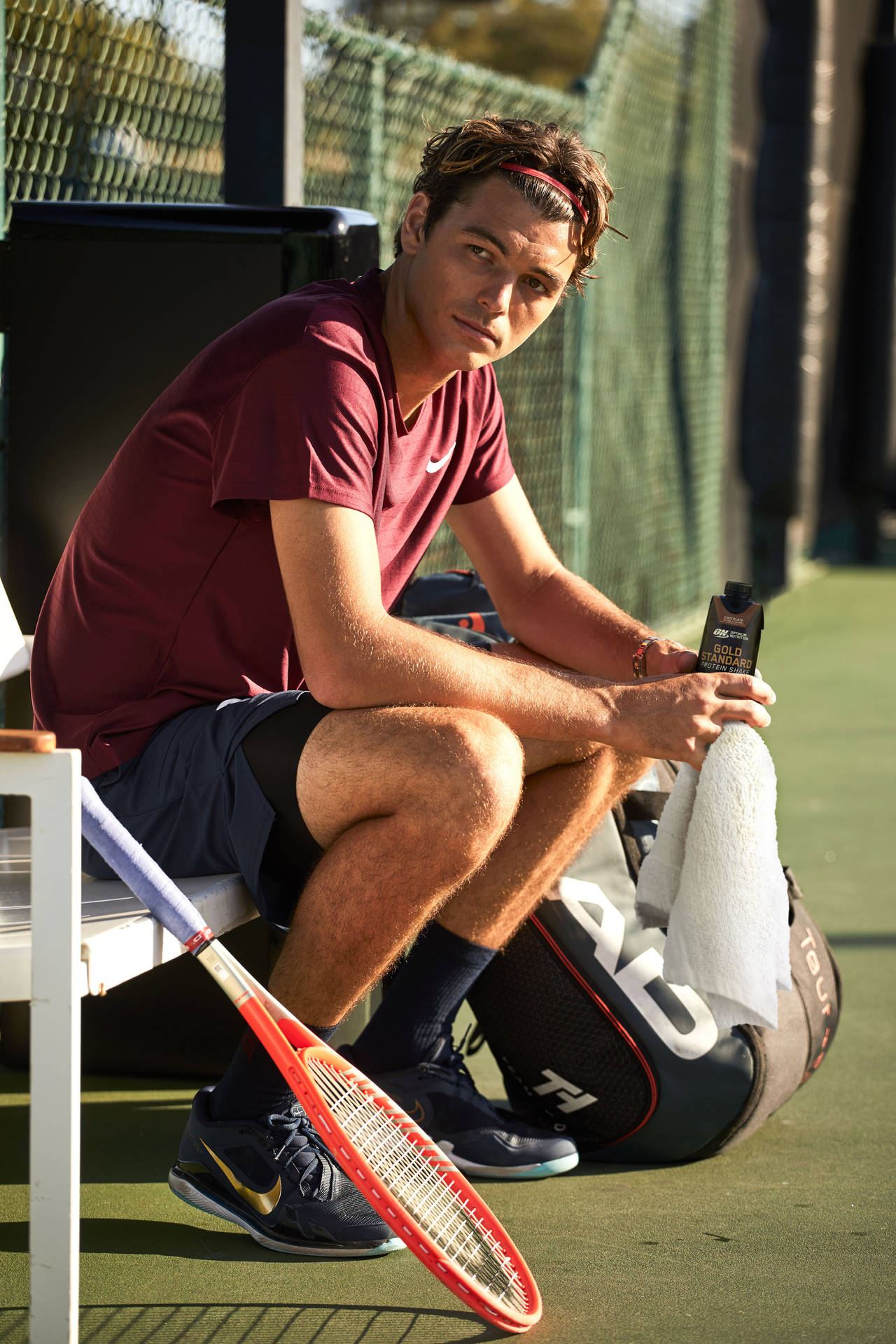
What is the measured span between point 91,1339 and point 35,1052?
16.6 inches

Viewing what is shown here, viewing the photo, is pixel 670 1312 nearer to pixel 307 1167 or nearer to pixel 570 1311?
pixel 570 1311

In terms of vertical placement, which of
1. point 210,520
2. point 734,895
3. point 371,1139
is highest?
point 210,520

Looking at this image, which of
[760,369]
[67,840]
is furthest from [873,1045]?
[760,369]

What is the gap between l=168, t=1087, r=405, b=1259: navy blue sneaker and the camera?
2191mm

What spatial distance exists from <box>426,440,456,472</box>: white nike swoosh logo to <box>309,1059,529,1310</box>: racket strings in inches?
36.2

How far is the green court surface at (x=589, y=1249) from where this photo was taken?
79.3 inches

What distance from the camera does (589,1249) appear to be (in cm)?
223

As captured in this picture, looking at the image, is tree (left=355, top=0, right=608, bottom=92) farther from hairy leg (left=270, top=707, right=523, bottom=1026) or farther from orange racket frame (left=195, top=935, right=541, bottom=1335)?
orange racket frame (left=195, top=935, right=541, bottom=1335)

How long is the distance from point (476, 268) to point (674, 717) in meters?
0.68

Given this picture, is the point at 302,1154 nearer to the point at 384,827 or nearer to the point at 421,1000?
the point at 421,1000

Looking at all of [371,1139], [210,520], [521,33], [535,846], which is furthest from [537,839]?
[521,33]

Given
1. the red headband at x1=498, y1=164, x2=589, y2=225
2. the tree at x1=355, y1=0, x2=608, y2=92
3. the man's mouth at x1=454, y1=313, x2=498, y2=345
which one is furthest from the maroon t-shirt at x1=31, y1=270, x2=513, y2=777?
the tree at x1=355, y1=0, x2=608, y2=92

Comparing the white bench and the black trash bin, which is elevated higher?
the black trash bin

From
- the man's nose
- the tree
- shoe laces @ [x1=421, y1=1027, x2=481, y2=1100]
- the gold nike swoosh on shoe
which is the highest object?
the tree
